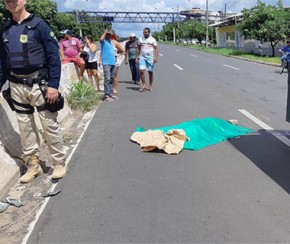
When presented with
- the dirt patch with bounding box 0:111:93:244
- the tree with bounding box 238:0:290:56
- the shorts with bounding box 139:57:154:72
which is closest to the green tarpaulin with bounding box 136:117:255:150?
the dirt patch with bounding box 0:111:93:244

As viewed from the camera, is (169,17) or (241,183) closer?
(241,183)

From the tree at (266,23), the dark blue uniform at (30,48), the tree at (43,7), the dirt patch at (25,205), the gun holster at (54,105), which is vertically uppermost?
the tree at (43,7)

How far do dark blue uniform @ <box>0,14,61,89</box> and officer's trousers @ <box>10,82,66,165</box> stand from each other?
22 centimetres

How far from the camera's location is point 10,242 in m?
3.50

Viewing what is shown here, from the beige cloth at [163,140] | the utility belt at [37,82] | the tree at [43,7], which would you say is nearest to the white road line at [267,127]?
the beige cloth at [163,140]

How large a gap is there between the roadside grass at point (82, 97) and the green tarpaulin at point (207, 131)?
276 centimetres

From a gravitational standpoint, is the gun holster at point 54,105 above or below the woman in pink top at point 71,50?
below

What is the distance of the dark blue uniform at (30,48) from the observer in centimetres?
431

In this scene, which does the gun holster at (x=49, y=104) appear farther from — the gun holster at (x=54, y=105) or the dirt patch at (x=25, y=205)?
the dirt patch at (x=25, y=205)

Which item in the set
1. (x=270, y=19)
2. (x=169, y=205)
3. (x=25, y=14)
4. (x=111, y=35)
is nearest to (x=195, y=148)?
(x=169, y=205)

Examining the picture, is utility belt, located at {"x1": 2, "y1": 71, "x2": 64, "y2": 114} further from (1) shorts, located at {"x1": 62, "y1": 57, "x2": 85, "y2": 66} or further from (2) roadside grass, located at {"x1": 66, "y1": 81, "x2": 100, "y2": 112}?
(1) shorts, located at {"x1": 62, "y1": 57, "x2": 85, "y2": 66}

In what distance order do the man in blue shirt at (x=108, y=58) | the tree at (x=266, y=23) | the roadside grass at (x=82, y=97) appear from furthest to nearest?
1. the tree at (x=266, y=23)
2. the man in blue shirt at (x=108, y=58)
3. the roadside grass at (x=82, y=97)

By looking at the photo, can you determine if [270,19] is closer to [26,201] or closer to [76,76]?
[76,76]

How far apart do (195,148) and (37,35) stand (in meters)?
2.93
